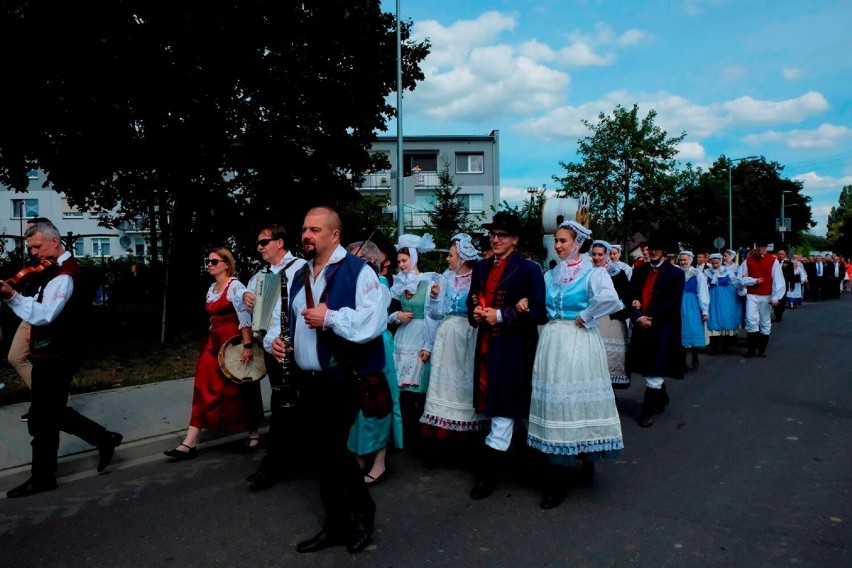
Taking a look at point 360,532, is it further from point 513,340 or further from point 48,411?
point 48,411

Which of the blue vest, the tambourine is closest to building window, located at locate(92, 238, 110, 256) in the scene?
the tambourine

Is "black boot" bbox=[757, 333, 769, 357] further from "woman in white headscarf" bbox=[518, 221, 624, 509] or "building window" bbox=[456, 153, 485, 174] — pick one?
"building window" bbox=[456, 153, 485, 174]

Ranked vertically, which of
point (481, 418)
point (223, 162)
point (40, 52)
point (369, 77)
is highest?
point (369, 77)

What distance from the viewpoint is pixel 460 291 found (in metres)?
5.53

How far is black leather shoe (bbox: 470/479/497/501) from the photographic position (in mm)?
4758

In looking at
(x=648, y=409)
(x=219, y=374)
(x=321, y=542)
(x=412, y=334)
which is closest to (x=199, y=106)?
(x=219, y=374)

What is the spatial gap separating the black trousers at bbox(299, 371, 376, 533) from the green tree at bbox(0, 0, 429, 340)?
7.92 meters

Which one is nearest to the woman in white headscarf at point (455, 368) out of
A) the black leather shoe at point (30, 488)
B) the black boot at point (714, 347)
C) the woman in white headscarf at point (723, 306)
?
the black leather shoe at point (30, 488)

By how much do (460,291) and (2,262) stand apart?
727 inches

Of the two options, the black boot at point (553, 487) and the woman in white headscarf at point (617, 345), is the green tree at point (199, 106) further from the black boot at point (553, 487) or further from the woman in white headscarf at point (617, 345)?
the black boot at point (553, 487)

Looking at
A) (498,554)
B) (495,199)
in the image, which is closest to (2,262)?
(498,554)

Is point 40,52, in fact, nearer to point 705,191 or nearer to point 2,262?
point 2,262

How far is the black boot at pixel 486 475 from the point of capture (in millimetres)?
4770

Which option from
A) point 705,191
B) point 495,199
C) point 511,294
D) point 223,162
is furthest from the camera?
point 495,199
